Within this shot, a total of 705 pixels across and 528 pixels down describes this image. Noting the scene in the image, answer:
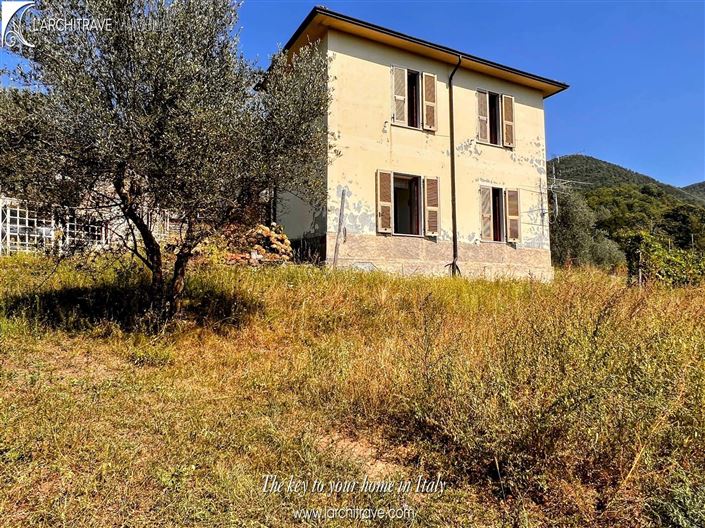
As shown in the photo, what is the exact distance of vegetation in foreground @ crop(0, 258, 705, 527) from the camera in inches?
88.2

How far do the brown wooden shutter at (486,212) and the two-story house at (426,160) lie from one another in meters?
0.03

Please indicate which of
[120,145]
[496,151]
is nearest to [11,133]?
[120,145]

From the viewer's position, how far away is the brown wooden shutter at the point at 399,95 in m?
10.7

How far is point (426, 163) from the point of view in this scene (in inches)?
436

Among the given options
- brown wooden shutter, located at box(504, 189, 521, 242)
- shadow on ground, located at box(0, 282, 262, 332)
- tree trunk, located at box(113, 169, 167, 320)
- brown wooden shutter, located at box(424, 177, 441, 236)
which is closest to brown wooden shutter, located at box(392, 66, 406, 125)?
brown wooden shutter, located at box(424, 177, 441, 236)

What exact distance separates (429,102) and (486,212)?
→ 3335 mm

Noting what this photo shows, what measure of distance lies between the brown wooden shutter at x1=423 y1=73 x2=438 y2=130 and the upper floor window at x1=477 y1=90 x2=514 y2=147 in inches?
60.3

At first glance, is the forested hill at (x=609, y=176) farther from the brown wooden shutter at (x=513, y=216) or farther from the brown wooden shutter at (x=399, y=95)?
the brown wooden shutter at (x=399, y=95)

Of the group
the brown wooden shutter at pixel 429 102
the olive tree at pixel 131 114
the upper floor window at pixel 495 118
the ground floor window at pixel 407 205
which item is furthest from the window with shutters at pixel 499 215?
the olive tree at pixel 131 114

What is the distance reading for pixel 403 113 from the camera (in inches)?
428

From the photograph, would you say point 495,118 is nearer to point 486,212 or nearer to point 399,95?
point 486,212

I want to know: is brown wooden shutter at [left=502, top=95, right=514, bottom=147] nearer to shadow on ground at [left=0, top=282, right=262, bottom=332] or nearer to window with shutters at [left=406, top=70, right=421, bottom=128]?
window with shutters at [left=406, top=70, right=421, bottom=128]

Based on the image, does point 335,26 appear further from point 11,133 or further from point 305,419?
point 305,419

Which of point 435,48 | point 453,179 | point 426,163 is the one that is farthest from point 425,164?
point 435,48
